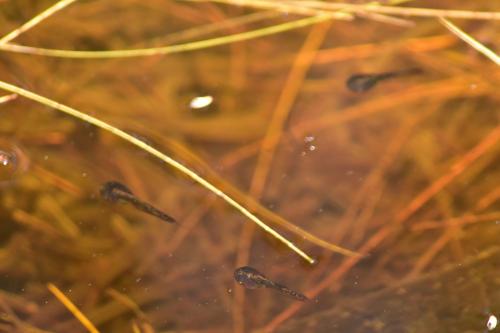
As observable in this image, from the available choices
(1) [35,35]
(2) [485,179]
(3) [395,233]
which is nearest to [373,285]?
(3) [395,233]

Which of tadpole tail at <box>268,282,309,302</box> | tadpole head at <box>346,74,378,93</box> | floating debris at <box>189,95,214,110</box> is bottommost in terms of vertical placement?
tadpole tail at <box>268,282,309,302</box>

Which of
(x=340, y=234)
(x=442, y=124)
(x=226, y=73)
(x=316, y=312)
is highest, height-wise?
(x=226, y=73)

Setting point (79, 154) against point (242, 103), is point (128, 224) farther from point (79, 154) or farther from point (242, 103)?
point (242, 103)

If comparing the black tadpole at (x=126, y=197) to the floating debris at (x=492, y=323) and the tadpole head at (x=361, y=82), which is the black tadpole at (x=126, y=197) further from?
the floating debris at (x=492, y=323)

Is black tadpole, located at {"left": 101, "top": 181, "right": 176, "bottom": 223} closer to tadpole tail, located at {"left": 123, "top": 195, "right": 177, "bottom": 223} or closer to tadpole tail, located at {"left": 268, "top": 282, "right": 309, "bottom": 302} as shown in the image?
tadpole tail, located at {"left": 123, "top": 195, "right": 177, "bottom": 223}

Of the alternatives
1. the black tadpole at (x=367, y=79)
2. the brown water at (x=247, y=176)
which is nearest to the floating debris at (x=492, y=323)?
the brown water at (x=247, y=176)

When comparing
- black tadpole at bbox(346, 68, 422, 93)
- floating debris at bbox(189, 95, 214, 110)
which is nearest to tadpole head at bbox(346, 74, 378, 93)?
black tadpole at bbox(346, 68, 422, 93)

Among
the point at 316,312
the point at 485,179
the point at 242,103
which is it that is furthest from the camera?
the point at 242,103
